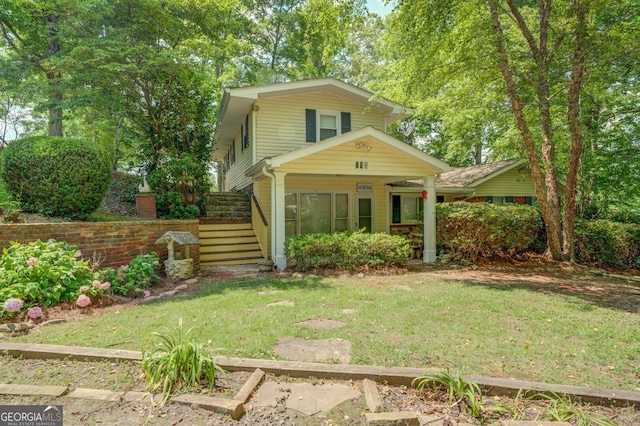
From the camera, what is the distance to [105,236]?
21.1ft

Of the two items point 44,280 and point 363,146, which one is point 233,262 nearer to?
point 44,280

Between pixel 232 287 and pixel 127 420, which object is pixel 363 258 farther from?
pixel 127 420

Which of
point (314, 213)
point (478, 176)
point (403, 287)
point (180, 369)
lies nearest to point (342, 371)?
point (180, 369)

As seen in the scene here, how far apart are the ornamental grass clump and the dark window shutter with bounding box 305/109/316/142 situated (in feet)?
29.5

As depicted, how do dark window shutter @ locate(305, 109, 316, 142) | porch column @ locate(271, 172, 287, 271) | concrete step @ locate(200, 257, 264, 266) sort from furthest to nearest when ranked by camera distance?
dark window shutter @ locate(305, 109, 316, 142) < concrete step @ locate(200, 257, 264, 266) < porch column @ locate(271, 172, 287, 271)

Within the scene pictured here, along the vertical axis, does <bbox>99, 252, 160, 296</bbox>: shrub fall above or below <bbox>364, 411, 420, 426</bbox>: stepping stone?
above

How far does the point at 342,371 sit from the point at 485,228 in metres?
7.97

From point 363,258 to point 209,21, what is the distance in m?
11.2

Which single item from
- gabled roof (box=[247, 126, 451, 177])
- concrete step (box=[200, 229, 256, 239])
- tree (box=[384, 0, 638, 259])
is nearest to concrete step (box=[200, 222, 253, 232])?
concrete step (box=[200, 229, 256, 239])

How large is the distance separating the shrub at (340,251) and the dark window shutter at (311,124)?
4135 mm

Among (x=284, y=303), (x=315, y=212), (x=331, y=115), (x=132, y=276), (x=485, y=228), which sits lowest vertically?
(x=284, y=303)

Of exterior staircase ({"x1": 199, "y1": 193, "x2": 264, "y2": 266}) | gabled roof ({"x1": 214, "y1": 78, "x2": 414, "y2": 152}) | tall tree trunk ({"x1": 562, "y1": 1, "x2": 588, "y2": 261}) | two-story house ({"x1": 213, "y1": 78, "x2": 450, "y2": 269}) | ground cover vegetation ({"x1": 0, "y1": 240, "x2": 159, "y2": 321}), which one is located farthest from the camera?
gabled roof ({"x1": 214, "y1": 78, "x2": 414, "y2": 152})

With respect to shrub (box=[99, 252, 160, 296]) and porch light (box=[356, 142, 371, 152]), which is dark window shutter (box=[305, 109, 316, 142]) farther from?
shrub (box=[99, 252, 160, 296])

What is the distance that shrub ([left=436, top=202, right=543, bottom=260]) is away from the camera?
9.26m
